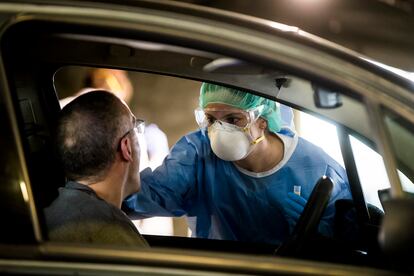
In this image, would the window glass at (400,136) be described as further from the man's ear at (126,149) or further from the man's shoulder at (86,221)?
the man's ear at (126,149)

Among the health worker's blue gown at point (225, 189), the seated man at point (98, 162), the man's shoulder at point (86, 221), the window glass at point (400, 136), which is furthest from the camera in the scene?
the health worker's blue gown at point (225, 189)

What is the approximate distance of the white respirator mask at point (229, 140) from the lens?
10.6 ft

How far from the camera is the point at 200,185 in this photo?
3508mm

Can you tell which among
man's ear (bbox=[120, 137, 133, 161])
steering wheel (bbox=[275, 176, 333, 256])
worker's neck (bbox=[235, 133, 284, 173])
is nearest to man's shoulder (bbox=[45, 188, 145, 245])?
man's ear (bbox=[120, 137, 133, 161])

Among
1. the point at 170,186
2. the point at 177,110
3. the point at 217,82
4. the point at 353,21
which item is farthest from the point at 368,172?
the point at 177,110

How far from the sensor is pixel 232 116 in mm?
3277

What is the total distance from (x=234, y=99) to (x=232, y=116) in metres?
0.14

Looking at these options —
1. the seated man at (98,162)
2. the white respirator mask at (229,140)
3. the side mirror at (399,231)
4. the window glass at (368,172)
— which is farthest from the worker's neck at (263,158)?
the side mirror at (399,231)

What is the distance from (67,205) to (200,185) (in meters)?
1.47

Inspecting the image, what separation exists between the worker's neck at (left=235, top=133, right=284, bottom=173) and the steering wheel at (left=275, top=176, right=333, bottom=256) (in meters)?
0.84

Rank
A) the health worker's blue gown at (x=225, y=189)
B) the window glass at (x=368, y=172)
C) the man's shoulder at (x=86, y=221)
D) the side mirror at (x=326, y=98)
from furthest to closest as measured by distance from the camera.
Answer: the health worker's blue gown at (x=225, y=189) < the window glass at (x=368, y=172) < the man's shoulder at (x=86, y=221) < the side mirror at (x=326, y=98)

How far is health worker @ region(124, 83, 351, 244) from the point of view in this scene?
3260mm

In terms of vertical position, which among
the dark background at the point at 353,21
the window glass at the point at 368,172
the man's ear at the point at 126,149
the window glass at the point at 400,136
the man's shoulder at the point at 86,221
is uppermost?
the dark background at the point at 353,21

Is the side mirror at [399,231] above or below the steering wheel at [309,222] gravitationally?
above
